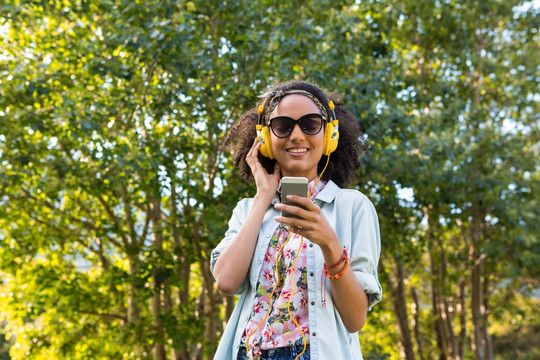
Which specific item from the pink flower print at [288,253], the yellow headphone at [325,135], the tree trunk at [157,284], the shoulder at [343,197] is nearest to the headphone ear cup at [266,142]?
the yellow headphone at [325,135]

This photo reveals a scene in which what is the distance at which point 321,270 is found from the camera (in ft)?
6.67

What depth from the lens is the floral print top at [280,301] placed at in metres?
1.99

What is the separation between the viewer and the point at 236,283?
207cm

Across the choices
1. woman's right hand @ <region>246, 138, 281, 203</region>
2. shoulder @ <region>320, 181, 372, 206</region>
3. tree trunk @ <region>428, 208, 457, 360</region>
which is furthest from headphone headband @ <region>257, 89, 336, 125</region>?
tree trunk @ <region>428, 208, 457, 360</region>

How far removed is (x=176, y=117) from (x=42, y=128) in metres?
1.29

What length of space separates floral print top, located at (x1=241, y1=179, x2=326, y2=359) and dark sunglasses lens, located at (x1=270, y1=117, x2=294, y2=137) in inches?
13.7

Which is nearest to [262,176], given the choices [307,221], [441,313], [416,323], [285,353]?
[307,221]

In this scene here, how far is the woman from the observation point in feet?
6.37

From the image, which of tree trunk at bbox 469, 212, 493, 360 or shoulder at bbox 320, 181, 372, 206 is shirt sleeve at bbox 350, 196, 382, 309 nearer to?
shoulder at bbox 320, 181, 372, 206

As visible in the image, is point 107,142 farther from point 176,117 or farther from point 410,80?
point 410,80

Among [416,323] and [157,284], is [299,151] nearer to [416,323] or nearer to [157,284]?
[157,284]

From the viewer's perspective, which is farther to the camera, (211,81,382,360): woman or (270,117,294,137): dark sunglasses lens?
(270,117,294,137): dark sunglasses lens

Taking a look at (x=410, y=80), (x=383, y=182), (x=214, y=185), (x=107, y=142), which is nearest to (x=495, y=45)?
(x=410, y=80)

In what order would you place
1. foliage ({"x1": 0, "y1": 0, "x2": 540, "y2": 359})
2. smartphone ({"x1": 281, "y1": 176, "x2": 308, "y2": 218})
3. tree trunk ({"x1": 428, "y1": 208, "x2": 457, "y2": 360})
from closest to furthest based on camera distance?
smartphone ({"x1": 281, "y1": 176, "x2": 308, "y2": 218})
foliage ({"x1": 0, "y1": 0, "x2": 540, "y2": 359})
tree trunk ({"x1": 428, "y1": 208, "x2": 457, "y2": 360})
